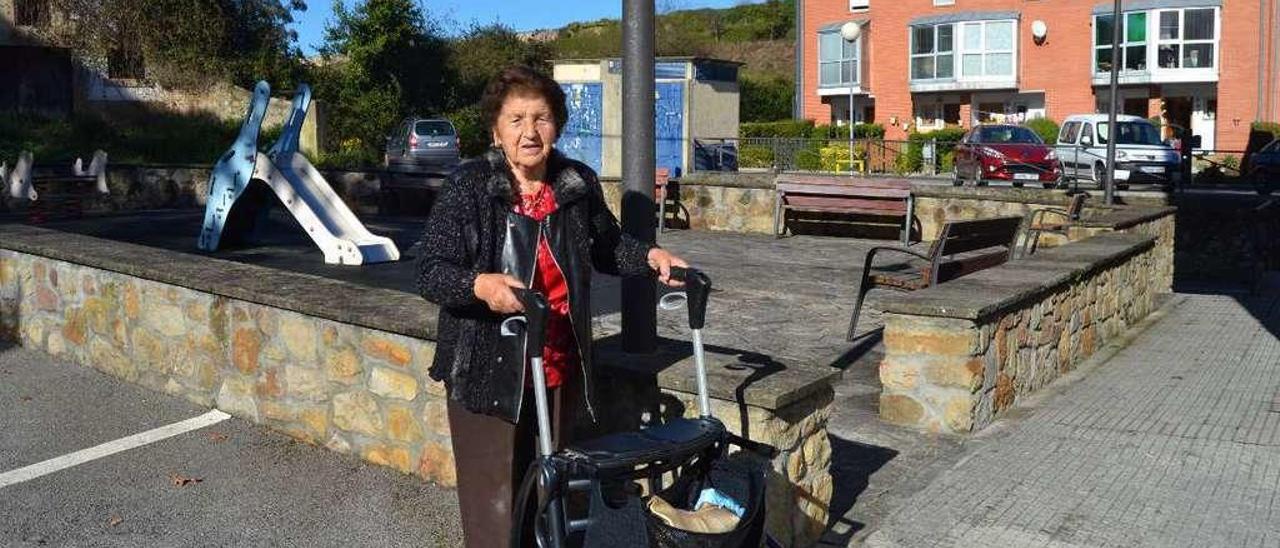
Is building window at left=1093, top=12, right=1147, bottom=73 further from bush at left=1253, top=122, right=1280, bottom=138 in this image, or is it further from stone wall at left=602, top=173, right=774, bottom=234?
stone wall at left=602, top=173, right=774, bottom=234

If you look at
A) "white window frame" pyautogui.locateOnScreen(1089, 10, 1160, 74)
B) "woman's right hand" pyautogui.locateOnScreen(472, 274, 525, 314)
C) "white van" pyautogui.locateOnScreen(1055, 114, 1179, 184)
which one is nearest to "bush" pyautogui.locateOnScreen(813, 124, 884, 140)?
"white window frame" pyautogui.locateOnScreen(1089, 10, 1160, 74)

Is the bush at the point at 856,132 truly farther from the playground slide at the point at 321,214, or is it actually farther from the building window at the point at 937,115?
the playground slide at the point at 321,214

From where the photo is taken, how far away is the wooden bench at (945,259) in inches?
323

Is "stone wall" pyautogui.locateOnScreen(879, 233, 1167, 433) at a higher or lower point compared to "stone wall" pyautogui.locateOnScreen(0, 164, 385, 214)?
lower

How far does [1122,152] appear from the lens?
28.0m

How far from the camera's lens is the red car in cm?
2452

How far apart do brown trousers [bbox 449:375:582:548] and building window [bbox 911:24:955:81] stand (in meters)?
51.2

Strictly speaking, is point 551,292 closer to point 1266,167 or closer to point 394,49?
point 1266,167

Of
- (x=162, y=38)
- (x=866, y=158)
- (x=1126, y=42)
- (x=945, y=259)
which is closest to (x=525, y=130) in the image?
(x=945, y=259)

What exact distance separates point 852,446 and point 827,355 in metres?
2.32

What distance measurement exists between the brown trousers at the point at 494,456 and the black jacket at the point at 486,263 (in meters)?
0.10

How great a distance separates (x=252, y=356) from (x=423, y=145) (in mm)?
28980

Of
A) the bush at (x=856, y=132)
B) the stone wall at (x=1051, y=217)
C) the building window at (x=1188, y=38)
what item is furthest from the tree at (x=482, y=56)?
the stone wall at (x=1051, y=217)

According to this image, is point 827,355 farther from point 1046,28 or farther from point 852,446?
point 1046,28
